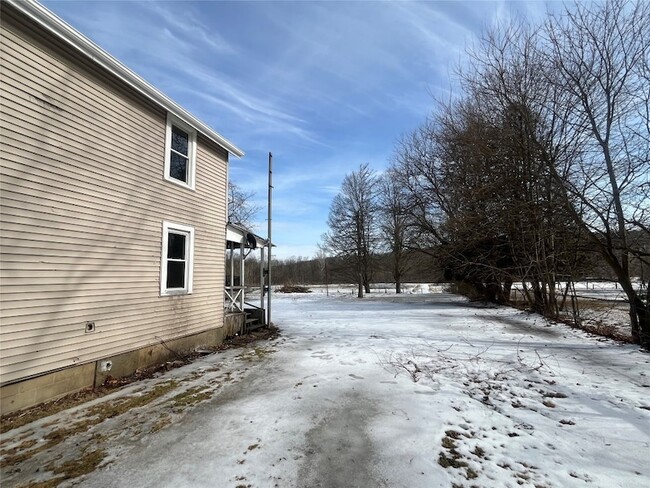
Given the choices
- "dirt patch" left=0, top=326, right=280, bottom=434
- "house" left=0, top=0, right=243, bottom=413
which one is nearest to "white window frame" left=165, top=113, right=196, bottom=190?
"house" left=0, top=0, right=243, bottom=413

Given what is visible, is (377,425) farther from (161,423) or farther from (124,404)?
(124,404)

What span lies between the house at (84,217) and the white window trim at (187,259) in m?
0.02

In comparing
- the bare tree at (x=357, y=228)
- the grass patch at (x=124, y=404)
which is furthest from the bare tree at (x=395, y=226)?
the grass patch at (x=124, y=404)

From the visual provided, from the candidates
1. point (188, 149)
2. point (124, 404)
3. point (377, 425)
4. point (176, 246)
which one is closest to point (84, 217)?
point (176, 246)

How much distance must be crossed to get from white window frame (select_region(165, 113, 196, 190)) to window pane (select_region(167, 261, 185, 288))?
1714 millimetres

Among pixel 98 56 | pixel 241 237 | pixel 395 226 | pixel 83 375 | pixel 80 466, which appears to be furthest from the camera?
pixel 395 226

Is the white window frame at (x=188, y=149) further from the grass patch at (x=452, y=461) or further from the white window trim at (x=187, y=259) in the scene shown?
the grass patch at (x=452, y=461)

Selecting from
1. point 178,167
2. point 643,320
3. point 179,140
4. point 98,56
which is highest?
point 98,56

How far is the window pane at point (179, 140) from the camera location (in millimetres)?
7883

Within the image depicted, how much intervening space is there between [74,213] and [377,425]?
514cm

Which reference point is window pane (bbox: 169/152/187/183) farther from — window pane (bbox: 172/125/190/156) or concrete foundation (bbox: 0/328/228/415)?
concrete foundation (bbox: 0/328/228/415)

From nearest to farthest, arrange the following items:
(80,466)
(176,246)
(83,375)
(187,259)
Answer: (80,466) → (83,375) → (176,246) → (187,259)

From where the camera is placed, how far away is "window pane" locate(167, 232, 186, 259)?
752 centimetres

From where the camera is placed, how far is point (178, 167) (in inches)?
315
